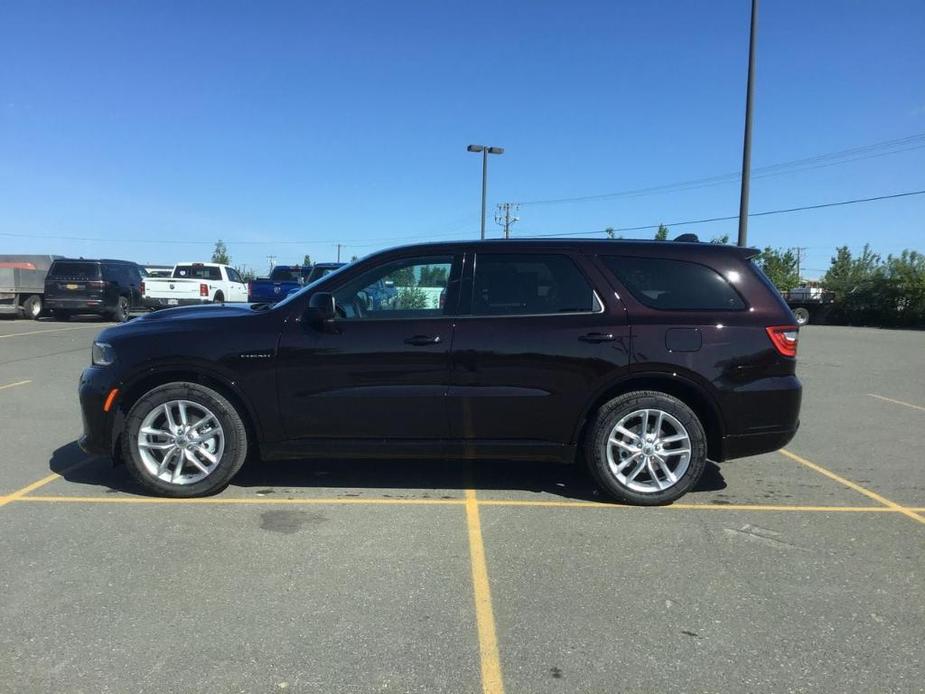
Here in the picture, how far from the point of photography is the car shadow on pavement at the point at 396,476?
5.04 meters

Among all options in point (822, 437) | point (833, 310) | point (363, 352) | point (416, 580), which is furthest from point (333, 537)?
point (833, 310)

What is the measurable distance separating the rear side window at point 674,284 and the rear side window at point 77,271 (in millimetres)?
20343

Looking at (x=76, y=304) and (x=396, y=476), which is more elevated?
(x=76, y=304)

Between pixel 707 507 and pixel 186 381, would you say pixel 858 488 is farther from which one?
pixel 186 381

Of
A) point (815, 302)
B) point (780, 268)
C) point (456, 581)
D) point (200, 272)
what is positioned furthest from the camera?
point (780, 268)

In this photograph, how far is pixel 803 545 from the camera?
160 inches

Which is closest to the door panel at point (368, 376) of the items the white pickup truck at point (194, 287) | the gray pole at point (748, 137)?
the gray pole at point (748, 137)

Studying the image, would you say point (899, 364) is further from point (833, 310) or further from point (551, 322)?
point (833, 310)

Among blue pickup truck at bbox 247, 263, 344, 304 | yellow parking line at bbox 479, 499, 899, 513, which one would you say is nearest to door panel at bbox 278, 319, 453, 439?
yellow parking line at bbox 479, 499, 899, 513

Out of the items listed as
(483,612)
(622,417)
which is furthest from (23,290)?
(483,612)

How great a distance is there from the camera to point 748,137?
1356cm

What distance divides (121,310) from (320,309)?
1989 cm

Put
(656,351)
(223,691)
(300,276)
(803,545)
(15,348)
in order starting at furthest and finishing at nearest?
(300,276)
(15,348)
(656,351)
(803,545)
(223,691)

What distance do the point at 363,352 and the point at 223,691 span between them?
2.36 metres
